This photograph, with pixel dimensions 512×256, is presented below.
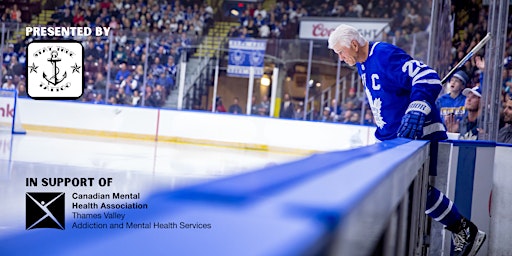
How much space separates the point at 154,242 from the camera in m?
0.31

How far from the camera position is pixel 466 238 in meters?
2.42

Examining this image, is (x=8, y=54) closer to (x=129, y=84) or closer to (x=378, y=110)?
(x=129, y=84)

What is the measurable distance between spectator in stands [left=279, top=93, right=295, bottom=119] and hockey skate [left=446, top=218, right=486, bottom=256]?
6.98 metres

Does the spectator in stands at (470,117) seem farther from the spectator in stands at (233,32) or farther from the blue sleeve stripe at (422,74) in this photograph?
the spectator in stands at (233,32)

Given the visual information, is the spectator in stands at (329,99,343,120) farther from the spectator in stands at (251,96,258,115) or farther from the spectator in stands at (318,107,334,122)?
the spectator in stands at (251,96,258,115)

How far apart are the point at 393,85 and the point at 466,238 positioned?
559 mm

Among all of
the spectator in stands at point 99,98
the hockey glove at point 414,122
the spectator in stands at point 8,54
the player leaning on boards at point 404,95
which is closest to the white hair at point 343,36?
the player leaning on boards at point 404,95

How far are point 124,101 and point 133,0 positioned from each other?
4.07 meters

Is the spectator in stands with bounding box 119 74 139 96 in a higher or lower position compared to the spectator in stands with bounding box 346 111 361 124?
higher

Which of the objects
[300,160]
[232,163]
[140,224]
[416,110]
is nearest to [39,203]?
[416,110]

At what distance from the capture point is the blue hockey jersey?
7.89ft

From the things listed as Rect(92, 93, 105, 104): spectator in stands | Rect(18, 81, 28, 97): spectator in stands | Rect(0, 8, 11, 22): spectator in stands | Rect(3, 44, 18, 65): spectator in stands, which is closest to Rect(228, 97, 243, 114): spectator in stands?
Rect(92, 93, 105, 104): spectator in stands

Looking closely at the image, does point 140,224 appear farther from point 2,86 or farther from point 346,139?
point 2,86

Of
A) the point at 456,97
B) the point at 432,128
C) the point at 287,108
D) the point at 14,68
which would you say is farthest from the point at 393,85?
the point at 14,68
